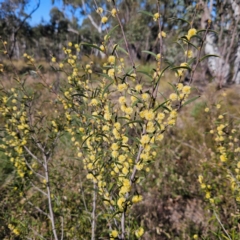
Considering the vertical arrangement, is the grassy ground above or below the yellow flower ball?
below

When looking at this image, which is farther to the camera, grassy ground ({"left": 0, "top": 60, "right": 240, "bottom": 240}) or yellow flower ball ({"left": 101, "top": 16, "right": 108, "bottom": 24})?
grassy ground ({"left": 0, "top": 60, "right": 240, "bottom": 240})

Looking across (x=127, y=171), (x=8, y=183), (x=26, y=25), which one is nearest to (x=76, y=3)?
(x=26, y=25)

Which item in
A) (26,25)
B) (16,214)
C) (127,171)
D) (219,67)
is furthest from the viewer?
(26,25)

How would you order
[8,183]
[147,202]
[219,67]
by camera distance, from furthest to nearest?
[219,67]
[8,183]
[147,202]

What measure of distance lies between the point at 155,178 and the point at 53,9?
2267cm

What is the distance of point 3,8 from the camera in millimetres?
→ 7543

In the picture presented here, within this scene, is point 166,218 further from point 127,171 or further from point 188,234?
point 127,171

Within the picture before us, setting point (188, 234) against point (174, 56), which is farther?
point (174, 56)

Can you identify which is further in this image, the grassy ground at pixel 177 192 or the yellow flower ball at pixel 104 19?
the grassy ground at pixel 177 192

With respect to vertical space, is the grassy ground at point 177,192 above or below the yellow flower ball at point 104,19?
below

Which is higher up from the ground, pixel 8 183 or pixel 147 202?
pixel 147 202

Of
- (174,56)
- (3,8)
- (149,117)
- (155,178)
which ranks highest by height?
(174,56)

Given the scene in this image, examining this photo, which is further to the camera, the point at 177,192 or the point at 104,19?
the point at 177,192

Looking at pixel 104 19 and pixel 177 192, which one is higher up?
pixel 104 19
